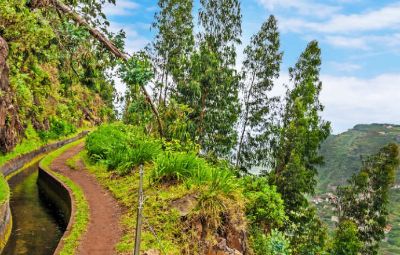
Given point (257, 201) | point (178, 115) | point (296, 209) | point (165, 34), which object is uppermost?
point (165, 34)

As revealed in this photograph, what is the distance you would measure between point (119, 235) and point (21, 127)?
769 inches

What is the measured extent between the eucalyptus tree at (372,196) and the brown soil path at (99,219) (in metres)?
28.3

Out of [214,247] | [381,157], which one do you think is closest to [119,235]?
[214,247]

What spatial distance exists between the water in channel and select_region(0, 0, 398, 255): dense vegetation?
2295mm

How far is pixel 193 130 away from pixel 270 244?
15.1 m

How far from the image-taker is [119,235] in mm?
10695

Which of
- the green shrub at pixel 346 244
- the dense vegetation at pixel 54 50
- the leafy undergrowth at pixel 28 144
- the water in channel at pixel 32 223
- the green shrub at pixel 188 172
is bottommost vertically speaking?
the green shrub at pixel 346 244

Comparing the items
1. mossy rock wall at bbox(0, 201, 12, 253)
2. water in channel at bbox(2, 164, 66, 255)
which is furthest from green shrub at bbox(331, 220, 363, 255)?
mossy rock wall at bbox(0, 201, 12, 253)

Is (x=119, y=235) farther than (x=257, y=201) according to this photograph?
No

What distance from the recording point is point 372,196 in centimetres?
3853

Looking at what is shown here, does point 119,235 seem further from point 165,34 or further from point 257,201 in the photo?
point 165,34

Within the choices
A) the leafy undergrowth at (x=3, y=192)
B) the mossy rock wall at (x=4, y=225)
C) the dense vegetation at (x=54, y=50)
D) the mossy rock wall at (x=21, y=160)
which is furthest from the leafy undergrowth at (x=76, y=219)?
the mossy rock wall at (x=21, y=160)

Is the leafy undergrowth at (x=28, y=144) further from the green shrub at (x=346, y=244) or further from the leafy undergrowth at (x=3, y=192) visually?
the green shrub at (x=346, y=244)

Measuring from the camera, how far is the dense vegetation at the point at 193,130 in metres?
7.96
